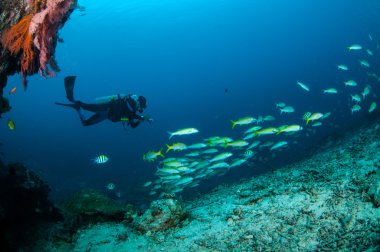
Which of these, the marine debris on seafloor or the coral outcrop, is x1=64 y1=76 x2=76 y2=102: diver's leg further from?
the marine debris on seafloor

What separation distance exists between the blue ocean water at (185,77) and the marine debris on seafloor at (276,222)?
1369 centimetres

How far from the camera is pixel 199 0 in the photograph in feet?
229

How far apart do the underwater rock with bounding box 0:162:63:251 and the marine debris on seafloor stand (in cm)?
79

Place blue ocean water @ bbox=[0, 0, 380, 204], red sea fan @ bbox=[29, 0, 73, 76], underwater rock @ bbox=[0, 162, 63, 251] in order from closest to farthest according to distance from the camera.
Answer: red sea fan @ bbox=[29, 0, 73, 76] → underwater rock @ bbox=[0, 162, 63, 251] → blue ocean water @ bbox=[0, 0, 380, 204]

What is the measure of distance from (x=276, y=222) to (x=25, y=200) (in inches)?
195

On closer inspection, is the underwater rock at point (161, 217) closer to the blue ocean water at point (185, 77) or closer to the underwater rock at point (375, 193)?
the underwater rock at point (375, 193)

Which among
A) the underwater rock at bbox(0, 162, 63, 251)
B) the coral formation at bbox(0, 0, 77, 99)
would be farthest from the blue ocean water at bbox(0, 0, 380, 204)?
the coral formation at bbox(0, 0, 77, 99)

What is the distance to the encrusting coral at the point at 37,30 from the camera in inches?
176

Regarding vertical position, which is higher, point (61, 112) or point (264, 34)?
point (264, 34)

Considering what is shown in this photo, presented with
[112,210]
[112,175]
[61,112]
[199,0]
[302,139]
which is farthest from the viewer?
[61,112]

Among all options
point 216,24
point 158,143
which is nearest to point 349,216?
point 158,143

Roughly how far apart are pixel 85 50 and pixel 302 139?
70.8 m

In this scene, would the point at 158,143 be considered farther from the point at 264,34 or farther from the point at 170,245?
the point at 264,34

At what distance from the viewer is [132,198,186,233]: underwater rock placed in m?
4.45
